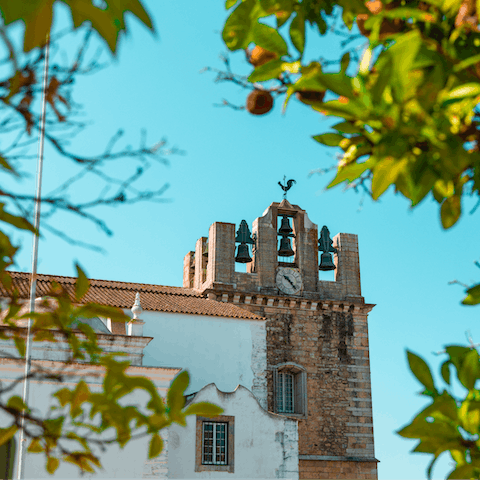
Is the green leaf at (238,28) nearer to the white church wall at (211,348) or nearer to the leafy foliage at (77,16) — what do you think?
the leafy foliage at (77,16)

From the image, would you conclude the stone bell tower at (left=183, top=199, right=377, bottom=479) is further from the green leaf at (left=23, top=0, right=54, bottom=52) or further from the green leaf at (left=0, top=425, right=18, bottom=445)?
the green leaf at (left=23, top=0, right=54, bottom=52)

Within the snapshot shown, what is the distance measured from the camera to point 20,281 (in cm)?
1923

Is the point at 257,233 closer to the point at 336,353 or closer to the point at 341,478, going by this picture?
the point at 336,353

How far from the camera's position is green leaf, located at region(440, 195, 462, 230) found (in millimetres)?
1512

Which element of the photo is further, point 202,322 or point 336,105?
point 202,322

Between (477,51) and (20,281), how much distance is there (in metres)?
19.3

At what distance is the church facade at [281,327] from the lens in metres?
20.2

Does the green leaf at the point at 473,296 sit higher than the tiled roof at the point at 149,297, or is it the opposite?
the tiled roof at the point at 149,297

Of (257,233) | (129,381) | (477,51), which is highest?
(257,233)

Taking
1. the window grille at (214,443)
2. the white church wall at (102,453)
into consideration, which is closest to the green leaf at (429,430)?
the white church wall at (102,453)

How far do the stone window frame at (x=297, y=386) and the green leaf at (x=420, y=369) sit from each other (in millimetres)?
20876

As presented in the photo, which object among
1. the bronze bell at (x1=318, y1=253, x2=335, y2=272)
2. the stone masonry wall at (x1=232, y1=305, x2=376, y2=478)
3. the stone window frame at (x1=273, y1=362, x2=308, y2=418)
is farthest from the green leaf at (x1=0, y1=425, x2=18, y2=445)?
the bronze bell at (x1=318, y1=253, x2=335, y2=272)

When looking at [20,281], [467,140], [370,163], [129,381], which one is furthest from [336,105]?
[20,281]

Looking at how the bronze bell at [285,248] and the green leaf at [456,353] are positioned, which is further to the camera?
the bronze bell at [285,248]
